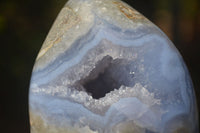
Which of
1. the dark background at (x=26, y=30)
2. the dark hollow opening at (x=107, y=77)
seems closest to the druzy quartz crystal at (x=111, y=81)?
the dark hollow opening at (x=107, y=77)

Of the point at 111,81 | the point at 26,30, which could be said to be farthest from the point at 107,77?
the point at 26,30

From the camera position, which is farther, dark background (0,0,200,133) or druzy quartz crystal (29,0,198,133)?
dark background (0,0,200,133)

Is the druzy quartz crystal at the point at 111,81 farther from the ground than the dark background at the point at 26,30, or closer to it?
farther from the ground

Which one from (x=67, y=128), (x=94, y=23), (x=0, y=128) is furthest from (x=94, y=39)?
(x=0, y=128)

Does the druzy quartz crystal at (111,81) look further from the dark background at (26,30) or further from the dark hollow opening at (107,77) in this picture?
the dark background at (26,30)

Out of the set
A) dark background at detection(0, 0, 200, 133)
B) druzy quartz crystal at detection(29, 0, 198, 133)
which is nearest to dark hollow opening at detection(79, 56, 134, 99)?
druzy quartz crystal at detection(29, 0, 198, 133)

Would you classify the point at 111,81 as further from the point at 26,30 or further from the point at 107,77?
the point at 26,30

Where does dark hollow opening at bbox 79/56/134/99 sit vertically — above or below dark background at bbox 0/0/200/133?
above

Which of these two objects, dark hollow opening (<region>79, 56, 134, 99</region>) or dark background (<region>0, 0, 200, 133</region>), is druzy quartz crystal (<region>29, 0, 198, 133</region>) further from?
dark background (<region>0, 0, 200, 133</region>)
